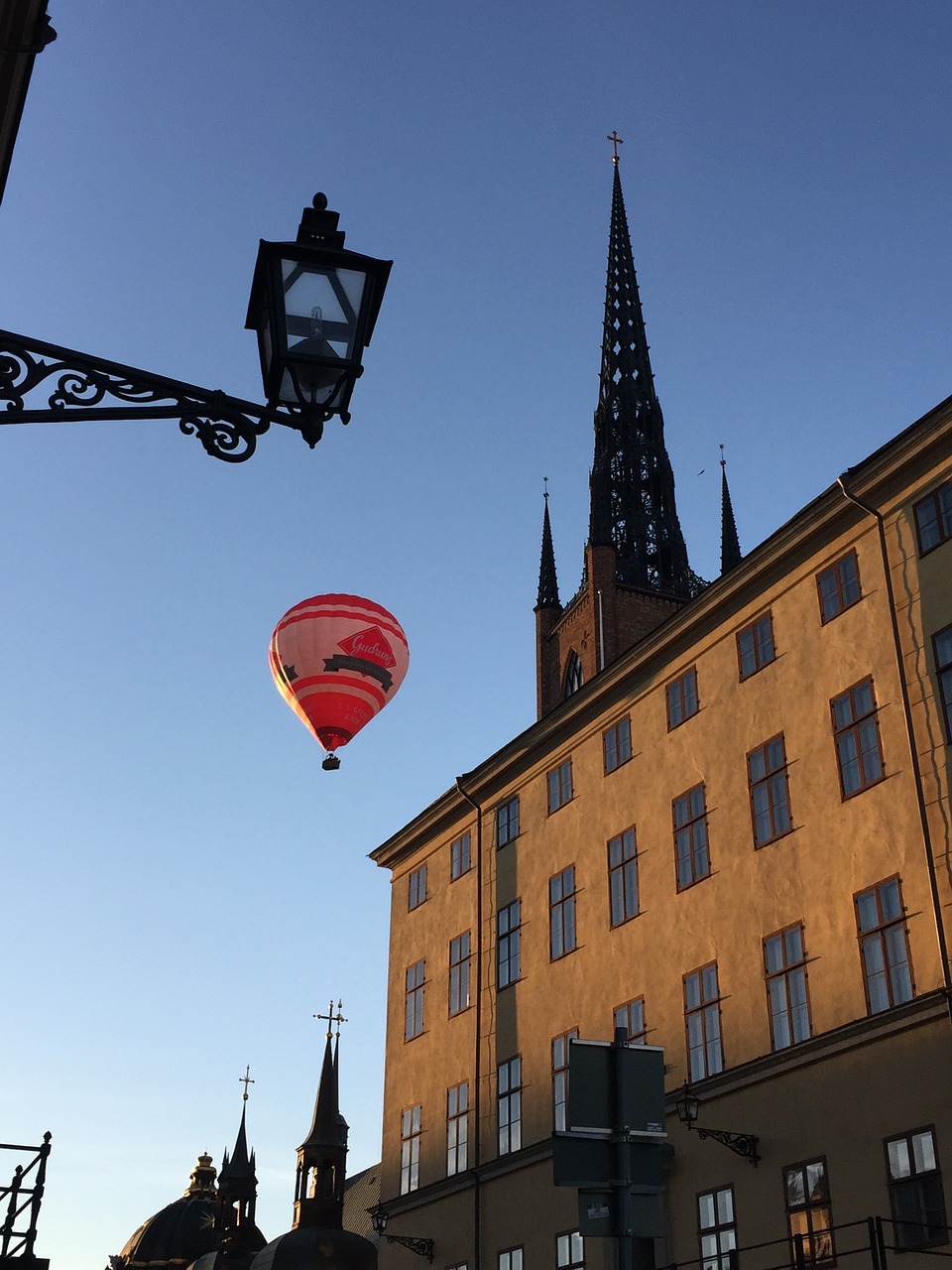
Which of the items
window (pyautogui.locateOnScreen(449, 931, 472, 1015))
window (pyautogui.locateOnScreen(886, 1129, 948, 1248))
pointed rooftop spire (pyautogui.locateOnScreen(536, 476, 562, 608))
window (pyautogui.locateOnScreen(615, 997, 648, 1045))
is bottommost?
window (pyautogui.locateOnScreen(886, 1129, 948, 1248))

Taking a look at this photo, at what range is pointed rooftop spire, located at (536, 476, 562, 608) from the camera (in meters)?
78.4

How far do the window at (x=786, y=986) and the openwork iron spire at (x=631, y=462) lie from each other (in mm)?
49008

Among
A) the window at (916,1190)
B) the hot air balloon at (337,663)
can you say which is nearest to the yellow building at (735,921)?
the window at (916,1190)

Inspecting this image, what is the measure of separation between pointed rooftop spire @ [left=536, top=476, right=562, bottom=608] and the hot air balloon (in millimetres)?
48474

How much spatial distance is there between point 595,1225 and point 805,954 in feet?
59.5

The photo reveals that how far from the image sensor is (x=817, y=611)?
2675 cm

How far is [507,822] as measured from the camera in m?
36.2

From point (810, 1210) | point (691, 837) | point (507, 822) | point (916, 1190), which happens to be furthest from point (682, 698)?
point (916, 1190)

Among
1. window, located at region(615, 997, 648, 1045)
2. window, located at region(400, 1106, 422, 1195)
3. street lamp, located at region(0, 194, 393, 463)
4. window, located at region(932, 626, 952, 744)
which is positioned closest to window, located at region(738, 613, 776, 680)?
window, located at region(932, 626, 952, 744)

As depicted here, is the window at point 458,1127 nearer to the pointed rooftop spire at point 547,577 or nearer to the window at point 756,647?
the window at point 756,647

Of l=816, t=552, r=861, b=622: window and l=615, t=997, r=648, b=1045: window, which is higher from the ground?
l=816, t=552, r=861, b=622: window

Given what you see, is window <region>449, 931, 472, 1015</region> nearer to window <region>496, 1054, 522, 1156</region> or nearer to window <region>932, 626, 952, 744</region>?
window <region>496, 1054, 522, 1156</region>

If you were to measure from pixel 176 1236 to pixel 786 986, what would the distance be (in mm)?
94028

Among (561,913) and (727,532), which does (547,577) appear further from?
(561,913)
